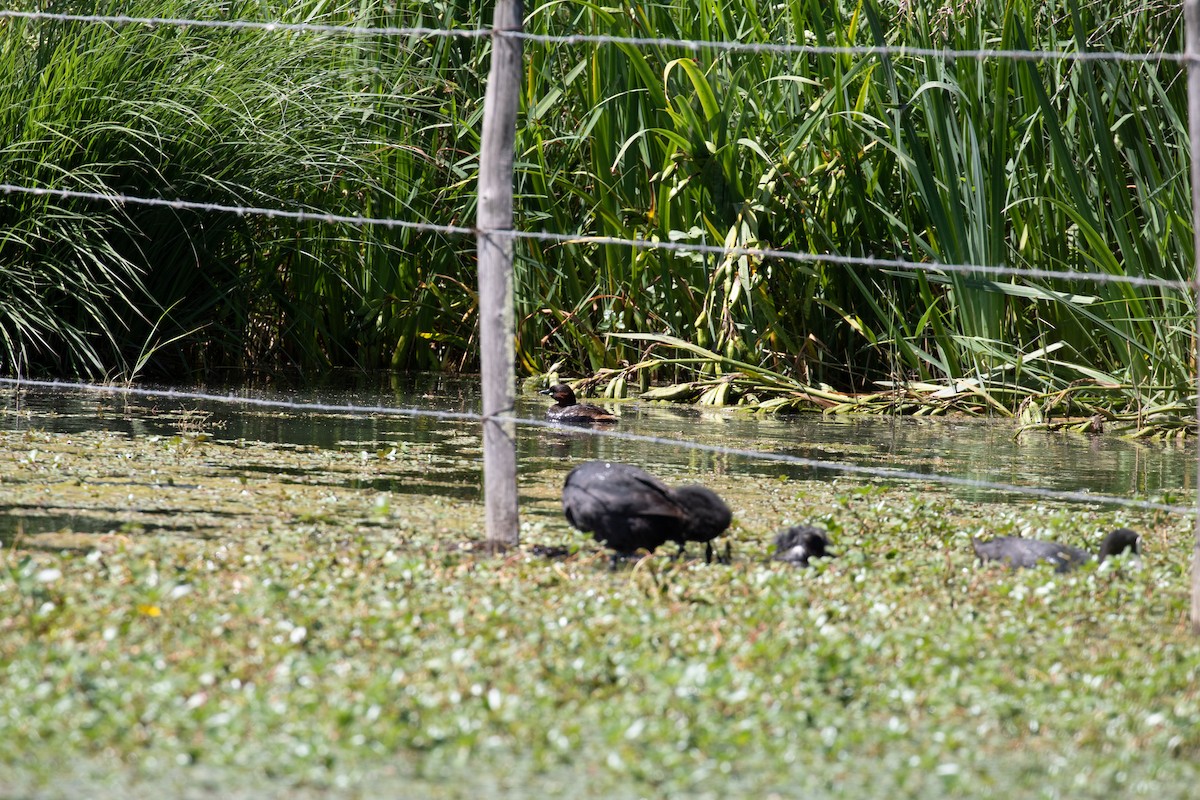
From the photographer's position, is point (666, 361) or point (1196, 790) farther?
point (666, 361)

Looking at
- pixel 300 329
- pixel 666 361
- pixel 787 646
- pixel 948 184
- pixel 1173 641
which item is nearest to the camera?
pixel 787 646

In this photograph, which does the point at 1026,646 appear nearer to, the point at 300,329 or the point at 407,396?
the point at 407,396

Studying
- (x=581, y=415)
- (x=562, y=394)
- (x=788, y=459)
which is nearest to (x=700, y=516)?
(x=788, y=459)

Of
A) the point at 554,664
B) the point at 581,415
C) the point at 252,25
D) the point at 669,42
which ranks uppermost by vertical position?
the point at 252,25

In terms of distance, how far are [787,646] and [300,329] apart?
5.38 meters

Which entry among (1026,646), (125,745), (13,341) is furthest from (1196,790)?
(13,341)

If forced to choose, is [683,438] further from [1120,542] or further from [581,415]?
[1120,542]

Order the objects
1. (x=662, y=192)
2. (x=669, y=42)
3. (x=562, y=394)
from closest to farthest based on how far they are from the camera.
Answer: (x=669, y=42)
(x=562, y=394)
(x=662, y=192)

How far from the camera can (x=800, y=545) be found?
11.7 ft

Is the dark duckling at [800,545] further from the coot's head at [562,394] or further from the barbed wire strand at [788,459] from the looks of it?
the coot's head at [562,394]

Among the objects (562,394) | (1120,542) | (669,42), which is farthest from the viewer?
(562,394)

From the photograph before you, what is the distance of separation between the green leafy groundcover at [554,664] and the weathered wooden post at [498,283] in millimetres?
161

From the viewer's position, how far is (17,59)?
632cm

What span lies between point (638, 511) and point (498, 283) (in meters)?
0.63
